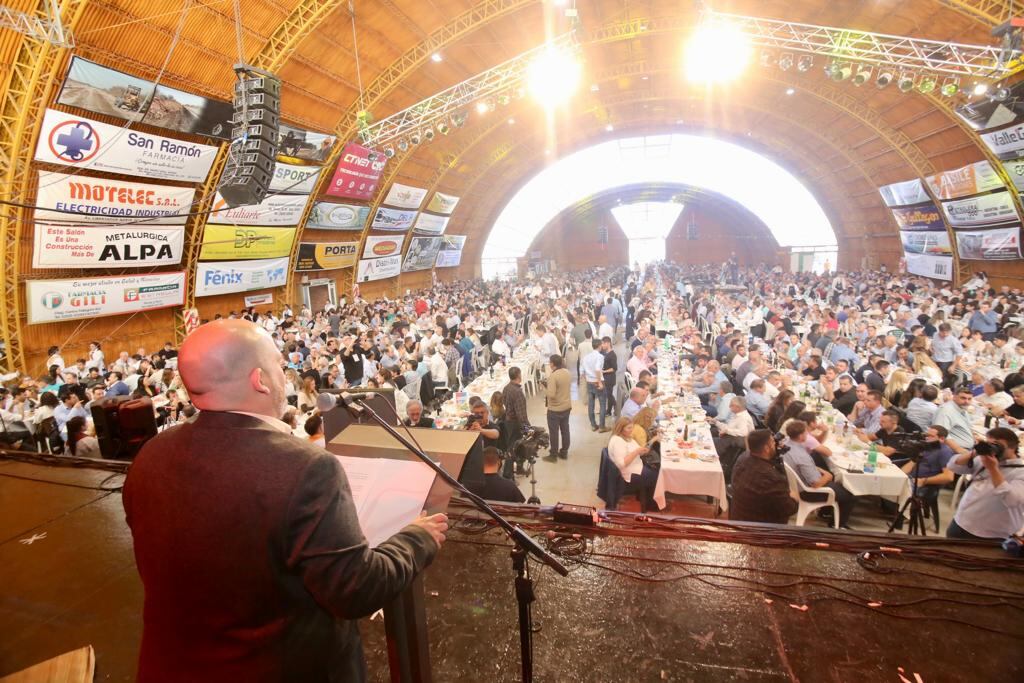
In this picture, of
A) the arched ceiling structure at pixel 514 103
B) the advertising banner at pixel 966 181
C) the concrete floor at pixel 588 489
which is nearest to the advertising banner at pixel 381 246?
the arched ceiling structure at pixel 514 103

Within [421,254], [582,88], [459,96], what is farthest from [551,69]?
[421,254]

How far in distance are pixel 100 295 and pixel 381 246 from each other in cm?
1207

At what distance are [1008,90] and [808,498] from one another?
15674 mm

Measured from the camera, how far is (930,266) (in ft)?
73.8

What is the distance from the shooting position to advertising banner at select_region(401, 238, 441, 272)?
26.3 metres

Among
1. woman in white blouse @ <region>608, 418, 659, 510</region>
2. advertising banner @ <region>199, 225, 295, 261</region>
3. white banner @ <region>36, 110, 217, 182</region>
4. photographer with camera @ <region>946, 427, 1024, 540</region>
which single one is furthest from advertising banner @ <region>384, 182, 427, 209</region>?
photographer with camera @ <region>946, 427, 1024, 540</region>

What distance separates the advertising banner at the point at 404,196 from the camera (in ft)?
70.3

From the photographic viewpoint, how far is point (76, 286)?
39.2 ft

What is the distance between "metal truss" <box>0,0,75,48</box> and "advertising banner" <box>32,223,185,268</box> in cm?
408

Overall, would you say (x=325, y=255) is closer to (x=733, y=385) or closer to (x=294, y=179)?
(x=294, y=179)

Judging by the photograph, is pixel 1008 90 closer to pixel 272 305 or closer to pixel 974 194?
pixel 974 194

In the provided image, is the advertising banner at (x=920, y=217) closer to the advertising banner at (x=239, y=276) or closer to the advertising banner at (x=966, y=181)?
the advertising banner at (x=966, y=181)

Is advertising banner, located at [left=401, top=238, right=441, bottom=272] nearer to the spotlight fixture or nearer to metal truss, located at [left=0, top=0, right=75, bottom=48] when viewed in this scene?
metal truss, located at [left=0, top=0, right=75, bottom=48]

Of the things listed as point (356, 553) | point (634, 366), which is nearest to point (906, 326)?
point (634, 366)
